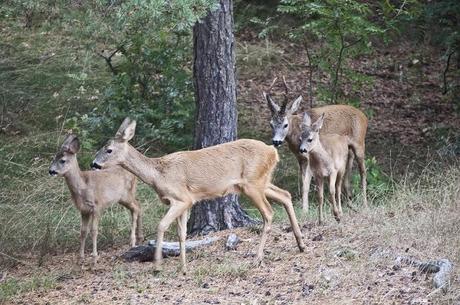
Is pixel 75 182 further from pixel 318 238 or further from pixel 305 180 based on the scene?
pixel 305 180

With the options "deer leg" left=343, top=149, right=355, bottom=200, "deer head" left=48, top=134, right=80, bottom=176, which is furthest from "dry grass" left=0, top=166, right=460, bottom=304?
"deer leg" left=343, top=149, right=355, bottom=200

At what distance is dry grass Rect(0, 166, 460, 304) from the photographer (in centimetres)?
761

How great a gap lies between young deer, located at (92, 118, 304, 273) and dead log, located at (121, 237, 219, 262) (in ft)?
1.55

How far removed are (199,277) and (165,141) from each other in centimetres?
585

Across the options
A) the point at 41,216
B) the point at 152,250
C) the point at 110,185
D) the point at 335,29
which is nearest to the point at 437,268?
the point at 152,250

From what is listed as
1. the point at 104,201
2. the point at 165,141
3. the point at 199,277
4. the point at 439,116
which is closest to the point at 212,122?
the point at 104,201

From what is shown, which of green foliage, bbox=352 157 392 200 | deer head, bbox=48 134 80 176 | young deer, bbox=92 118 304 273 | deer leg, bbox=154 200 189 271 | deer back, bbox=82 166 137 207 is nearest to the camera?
deer leg, bbox=154 200 189 271

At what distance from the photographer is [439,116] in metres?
16.1

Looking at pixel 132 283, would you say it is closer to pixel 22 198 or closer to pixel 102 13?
pixel 102 13

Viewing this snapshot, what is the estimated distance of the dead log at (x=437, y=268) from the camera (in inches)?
290

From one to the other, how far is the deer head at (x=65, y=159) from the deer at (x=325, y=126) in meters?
2.79

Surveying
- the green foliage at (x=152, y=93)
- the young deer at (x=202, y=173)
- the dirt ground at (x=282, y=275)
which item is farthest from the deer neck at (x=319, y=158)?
the green foliage at (x=152, y=93)

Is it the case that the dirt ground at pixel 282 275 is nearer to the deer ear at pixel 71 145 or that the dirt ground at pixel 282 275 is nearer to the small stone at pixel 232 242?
the small stone at pixel 232 242

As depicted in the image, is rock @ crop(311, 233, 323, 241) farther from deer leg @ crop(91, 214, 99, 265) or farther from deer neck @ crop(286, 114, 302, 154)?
deer neck @ crop(286, 114, 302, 154)
